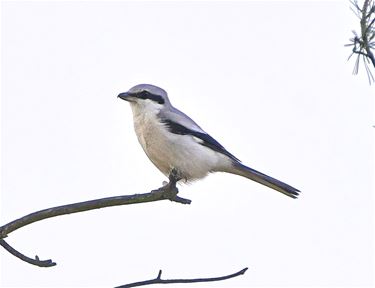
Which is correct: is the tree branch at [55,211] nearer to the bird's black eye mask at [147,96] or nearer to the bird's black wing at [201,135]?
the bird's black wing at [201,135]

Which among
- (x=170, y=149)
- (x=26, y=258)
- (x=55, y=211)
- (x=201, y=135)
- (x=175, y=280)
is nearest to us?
(x=175, y=280)

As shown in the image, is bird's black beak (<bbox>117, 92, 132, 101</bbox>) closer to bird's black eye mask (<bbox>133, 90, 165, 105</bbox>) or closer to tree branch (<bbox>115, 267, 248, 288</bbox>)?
bird's black eye mask (<bbox>133, 90, 165, 105</bbox>)

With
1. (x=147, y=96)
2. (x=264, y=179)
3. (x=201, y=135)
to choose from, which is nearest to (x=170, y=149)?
(x=201, y=135)

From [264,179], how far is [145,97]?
1.23 metres

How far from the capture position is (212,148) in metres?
6.87

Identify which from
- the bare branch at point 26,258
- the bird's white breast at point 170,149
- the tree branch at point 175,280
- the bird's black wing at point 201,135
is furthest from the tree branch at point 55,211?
the bird's black wing at point 201,135

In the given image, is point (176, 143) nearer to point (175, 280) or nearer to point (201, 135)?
point (201, 135)

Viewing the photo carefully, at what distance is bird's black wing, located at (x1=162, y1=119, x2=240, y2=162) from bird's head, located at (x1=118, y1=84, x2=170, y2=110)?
0.25 m

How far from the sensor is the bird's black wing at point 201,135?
21.9 feet

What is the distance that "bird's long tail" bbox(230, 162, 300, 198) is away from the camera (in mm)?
6656

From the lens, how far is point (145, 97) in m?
6.87

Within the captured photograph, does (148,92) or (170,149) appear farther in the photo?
(148,92)

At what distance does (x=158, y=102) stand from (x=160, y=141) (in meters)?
0.54

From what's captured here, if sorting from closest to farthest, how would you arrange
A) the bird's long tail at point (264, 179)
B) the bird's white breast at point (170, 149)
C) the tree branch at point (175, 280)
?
the tree branch at point (175, 280) → the bird's white breast at point (170, 149) → the bird's long tail at point (264, 179)
